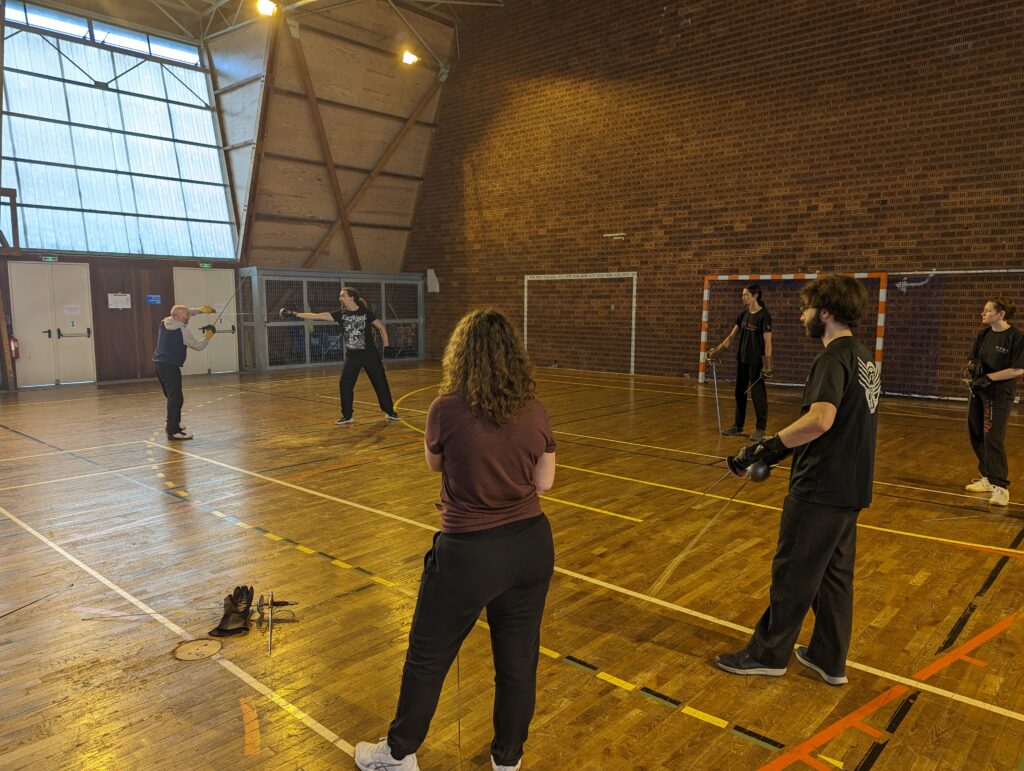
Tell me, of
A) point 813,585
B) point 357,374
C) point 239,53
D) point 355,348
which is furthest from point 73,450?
point 239,53

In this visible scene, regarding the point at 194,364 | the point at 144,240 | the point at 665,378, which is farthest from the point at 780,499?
the point at 144,240

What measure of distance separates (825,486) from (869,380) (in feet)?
1.56

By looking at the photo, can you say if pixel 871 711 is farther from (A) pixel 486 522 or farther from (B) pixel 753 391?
(B) pixel 753 391

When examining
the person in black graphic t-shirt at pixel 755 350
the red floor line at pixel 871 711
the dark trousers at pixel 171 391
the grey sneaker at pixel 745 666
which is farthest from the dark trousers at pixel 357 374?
the red floor line at pixel 871 711

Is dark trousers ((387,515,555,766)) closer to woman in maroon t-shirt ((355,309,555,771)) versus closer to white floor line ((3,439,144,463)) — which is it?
woman in maroon t-shirt ((355,309,555,771))

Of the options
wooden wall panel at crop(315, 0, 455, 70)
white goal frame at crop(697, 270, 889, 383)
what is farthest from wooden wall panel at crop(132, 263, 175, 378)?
white goal frame at crop(697, 270, 889, 383)

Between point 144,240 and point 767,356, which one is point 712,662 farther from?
point 144,240

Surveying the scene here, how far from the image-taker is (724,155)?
45.1ft

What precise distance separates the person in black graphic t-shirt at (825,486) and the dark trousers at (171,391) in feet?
23.8

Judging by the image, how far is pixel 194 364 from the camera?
15992 mm

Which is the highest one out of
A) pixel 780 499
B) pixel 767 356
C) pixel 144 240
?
pixel 144 240

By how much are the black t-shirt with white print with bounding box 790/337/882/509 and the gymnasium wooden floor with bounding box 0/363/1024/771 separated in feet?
2.97

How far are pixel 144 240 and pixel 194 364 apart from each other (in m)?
2.95

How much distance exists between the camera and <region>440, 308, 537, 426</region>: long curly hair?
2.14 metres
